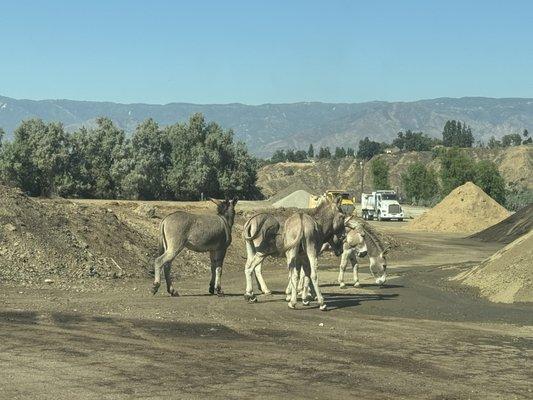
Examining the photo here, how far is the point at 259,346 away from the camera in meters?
14.1

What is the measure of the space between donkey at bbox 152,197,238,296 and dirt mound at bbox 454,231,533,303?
273 inches

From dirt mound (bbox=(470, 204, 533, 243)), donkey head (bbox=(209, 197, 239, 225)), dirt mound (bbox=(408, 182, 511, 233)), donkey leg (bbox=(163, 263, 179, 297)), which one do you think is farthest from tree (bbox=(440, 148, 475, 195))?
donkey leg (bbox=(163, 263, 179, 297))

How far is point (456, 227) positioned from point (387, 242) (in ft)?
85.9

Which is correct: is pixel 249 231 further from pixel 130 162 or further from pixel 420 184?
pixel 420 184

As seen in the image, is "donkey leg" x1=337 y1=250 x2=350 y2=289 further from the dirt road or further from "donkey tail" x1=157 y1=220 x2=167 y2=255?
"donkey tail" x1=157 y1=220 x2=167 y2=255

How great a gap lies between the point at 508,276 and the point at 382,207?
6024 cm

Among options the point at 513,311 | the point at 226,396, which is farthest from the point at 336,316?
the point at 226,396

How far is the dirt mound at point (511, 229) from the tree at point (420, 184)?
6618 centimetres

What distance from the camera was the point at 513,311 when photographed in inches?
784

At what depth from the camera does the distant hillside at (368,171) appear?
563ft

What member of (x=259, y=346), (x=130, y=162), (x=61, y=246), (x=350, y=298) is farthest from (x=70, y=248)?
(x=130, y=162)

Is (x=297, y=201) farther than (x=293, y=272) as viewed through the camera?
Yes

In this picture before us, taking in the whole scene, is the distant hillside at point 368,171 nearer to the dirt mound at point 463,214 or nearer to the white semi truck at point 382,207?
the white semi truck at point 382,207

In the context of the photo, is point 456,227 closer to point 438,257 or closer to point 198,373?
point 438,257
